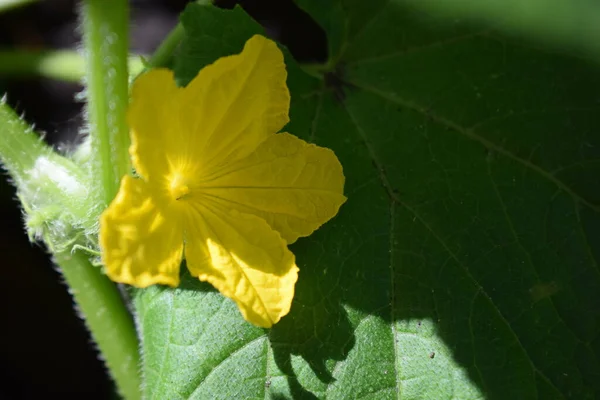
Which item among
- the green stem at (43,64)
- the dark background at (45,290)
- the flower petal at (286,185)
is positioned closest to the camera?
the flower petal at (286,185)

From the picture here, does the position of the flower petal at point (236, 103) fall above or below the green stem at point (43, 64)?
above

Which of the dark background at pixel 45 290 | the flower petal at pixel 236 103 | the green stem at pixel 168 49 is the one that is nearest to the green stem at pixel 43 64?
the dark background at pixel 45 290

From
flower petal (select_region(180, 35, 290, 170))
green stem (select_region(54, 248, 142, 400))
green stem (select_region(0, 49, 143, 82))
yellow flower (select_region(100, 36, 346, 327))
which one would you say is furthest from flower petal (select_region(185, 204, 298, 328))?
green stem (select_region(0, 49, 143, 82))

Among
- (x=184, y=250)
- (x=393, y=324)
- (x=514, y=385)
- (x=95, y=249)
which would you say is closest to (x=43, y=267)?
(x=95, y=249)

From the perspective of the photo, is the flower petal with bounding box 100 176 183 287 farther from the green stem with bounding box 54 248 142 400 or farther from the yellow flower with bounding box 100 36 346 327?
the green stem with bounding box 54 248 142 400

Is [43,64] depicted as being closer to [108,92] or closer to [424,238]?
[108,92]

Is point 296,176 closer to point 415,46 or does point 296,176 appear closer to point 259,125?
point 259,125

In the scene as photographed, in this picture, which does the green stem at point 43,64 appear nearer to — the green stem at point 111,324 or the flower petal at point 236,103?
the green stem at point 111,324
